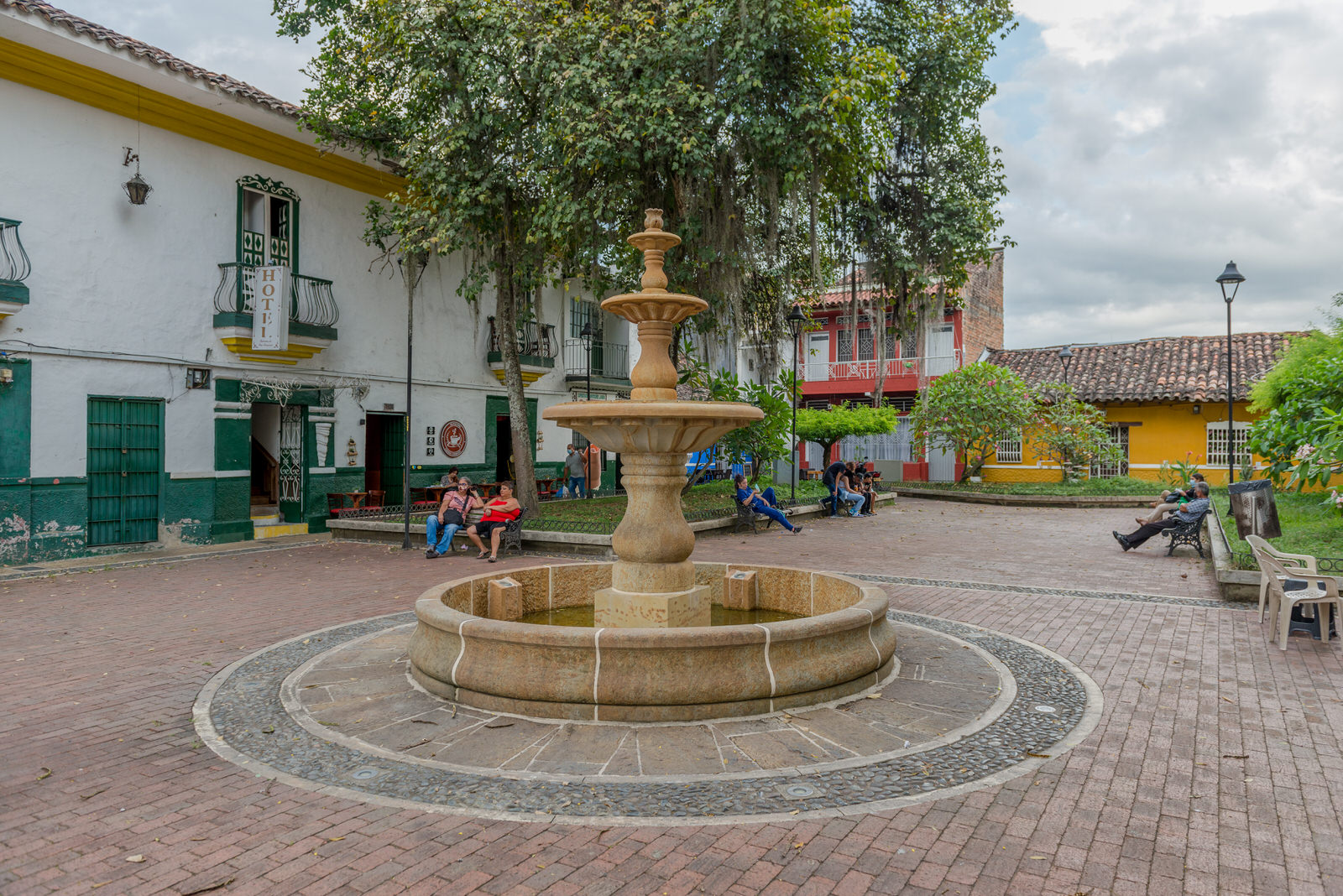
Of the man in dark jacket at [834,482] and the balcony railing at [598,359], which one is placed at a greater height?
the balcony railing at [598,359]

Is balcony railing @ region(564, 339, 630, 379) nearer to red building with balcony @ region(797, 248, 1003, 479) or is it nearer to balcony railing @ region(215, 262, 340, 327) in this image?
balcony railing @ region(215, 262, 340, 327)

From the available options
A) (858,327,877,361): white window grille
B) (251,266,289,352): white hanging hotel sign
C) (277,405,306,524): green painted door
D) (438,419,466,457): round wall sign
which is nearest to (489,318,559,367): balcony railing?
(438,419,466,457): round wall sign

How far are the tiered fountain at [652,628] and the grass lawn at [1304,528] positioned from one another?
19.5ft

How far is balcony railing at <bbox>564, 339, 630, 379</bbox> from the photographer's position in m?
21.9

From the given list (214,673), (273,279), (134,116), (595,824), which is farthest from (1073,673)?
(134,116)

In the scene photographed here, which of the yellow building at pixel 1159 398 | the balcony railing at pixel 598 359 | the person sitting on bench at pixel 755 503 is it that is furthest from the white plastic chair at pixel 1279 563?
the yellow building at pixel 1159 398

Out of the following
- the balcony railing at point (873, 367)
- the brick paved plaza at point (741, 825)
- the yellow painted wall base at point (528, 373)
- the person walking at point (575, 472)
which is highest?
the balcony railing at point (873, 367)

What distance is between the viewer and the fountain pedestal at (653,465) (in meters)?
5.68

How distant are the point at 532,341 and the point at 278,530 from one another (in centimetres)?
757

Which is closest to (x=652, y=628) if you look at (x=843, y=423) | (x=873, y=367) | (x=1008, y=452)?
(x=843, y=423)

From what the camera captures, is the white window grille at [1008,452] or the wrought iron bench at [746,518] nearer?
the wrought iron bench at [746,518]

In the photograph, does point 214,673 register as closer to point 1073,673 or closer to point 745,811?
point 745,811

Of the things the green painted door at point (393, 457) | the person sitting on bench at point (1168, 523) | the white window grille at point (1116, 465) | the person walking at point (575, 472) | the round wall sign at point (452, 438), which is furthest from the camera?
the white window grille at point (1116, 465)

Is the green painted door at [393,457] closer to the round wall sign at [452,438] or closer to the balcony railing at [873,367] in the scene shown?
the round wall sign at [452,438]
